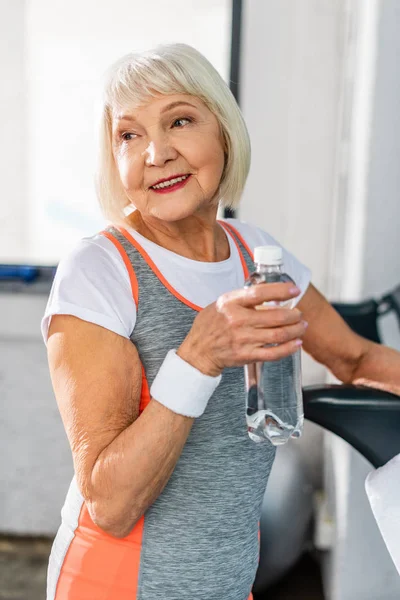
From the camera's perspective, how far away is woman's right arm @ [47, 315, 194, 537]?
0.84m

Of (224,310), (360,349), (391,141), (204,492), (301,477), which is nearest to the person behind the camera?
(224,310)

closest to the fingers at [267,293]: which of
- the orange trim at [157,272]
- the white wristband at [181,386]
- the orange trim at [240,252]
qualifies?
the white wristband at [181,386]

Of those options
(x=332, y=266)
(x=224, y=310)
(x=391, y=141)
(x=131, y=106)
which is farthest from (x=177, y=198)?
(x=332, y=266)

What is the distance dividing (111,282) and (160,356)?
0.12 meters

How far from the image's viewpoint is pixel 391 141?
1647mm

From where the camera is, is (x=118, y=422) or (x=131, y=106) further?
(x=131, y=106)

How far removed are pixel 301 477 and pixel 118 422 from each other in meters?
1.38

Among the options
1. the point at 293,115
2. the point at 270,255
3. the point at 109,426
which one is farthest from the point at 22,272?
the point at 270,255

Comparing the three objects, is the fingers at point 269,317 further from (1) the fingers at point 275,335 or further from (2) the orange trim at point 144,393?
(2) the orange trim at point 144,393

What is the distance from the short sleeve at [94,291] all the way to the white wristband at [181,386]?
11 cm

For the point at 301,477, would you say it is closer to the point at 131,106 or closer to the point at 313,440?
the point at 313,440

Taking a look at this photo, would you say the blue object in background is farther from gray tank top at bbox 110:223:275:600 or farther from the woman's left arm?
gray tank top at bbox 110:223:275:600

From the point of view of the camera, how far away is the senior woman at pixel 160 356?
835 mm

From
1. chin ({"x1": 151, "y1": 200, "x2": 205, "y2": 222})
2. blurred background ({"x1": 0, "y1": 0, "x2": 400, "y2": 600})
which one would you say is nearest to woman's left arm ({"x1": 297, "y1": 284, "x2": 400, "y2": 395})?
chin ({"x1": 151, "y1": 200, "x2": 205, "y2": 222})
